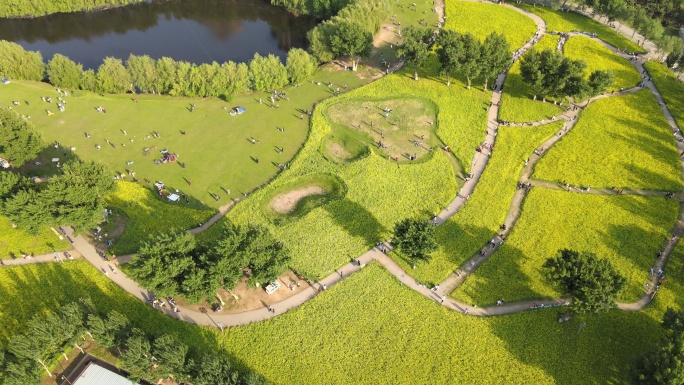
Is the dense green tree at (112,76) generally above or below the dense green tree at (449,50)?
below

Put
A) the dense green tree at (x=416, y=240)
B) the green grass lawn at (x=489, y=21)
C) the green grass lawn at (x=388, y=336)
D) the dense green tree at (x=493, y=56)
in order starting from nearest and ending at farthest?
the green grass lawn at (x=388, y=336), the dense green tree at (x=416, y=240), the dense green tree at (x=493, y=56), the green grass lawn at (x=489, y=21)

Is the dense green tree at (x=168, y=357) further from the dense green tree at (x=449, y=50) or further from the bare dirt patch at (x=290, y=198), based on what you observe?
the dense green tree at (x=449, y=50)

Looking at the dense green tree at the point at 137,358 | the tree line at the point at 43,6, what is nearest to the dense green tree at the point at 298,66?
the dense green tree at the point at 137,358

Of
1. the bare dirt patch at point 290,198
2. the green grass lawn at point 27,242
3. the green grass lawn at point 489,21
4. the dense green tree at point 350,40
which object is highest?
Result: the green grass lawn at point 489,21

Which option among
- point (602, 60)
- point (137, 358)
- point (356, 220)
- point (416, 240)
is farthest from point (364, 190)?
point (602, 60)

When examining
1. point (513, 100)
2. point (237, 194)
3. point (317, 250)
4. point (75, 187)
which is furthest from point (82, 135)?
point (513, 100)

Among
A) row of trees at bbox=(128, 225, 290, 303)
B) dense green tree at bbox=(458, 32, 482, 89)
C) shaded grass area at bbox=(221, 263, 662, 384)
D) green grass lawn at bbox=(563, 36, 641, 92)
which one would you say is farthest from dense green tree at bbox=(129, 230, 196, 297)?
green grass lawn at bbox=(563, 36, 641, 92)

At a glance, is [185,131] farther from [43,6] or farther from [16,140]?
[43,6]
